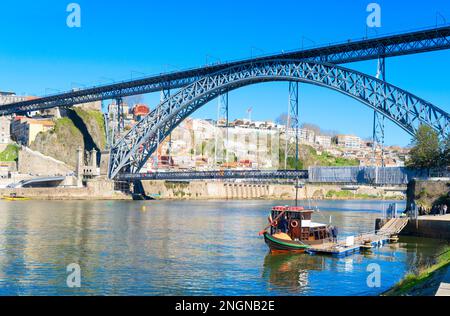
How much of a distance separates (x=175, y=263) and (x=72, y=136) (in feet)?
282

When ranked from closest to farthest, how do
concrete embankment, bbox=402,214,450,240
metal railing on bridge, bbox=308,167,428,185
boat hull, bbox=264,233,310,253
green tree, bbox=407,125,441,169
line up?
1. boat hull, bbox=264,233,310,253
2. concrete embankment, bbox=402,214,450,240
3. green tree, bbox=407,125,441,169
4. metal railing on bridge, bbox=308,167,428,185

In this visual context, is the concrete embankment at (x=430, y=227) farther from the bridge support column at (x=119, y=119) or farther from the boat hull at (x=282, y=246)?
the bridge support column at (x=119, y=119)

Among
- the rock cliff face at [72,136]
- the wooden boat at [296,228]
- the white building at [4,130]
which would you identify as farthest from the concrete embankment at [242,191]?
the wooden boat at [296,228]

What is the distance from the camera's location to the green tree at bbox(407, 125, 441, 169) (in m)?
51.4

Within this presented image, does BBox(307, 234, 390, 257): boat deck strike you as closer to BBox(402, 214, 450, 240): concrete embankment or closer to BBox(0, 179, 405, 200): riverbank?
BBox(402, 214, 450, 240): concrete embankment

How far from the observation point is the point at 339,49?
201ft

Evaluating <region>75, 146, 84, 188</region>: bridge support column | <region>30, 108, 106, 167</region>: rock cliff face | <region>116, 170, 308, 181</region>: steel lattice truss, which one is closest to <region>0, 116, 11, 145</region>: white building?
<region>30, 108, 106, 167</region>: rock cliff face

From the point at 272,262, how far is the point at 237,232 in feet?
44.8

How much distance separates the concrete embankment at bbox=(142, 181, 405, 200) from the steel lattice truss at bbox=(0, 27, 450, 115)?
16.6 meters

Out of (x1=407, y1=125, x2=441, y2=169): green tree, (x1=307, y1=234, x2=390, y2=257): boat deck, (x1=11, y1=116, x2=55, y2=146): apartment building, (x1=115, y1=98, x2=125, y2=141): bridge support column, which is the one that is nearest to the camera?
(x1=307, y1=234, x2=390, y2=257): boat deck

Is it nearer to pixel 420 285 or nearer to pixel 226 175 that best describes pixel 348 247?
pixel 420 285

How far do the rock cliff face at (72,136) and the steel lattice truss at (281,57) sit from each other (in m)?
5.65

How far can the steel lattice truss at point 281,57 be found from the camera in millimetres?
54688

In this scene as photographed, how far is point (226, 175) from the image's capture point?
8094 centimetres
